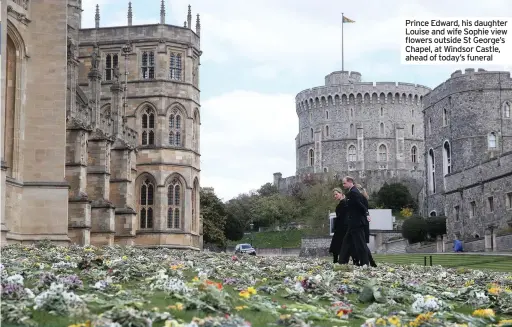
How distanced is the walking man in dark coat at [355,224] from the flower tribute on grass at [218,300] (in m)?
4.56

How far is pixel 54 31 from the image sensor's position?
27.7 m

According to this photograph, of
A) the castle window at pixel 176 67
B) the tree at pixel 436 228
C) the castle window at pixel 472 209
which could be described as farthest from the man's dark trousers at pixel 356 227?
the tree at pixel 436 228

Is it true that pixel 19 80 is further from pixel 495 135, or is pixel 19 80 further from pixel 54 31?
pixel 495 135

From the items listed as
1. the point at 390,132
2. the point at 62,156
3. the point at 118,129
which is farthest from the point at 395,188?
the point at 62,156

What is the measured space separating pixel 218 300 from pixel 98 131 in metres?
34.6

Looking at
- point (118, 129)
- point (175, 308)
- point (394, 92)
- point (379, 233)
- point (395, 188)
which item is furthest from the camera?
point (394, 92)

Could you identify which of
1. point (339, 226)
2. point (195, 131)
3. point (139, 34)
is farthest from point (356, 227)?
point (139, 34)

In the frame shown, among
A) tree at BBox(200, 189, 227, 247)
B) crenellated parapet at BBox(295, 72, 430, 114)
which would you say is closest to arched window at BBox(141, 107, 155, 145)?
tree at BBox(200, 189, 227, 247)

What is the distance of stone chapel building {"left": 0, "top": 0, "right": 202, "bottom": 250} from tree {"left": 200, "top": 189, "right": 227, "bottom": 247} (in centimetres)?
2253

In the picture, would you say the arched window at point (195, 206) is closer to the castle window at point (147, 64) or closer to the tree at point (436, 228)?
the castle window at point (147, 64)

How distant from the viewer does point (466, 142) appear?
256ft

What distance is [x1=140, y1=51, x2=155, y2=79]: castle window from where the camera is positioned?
2099 inches

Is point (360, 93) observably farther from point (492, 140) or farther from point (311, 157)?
point (492, 140)

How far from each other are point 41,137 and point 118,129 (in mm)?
19898
